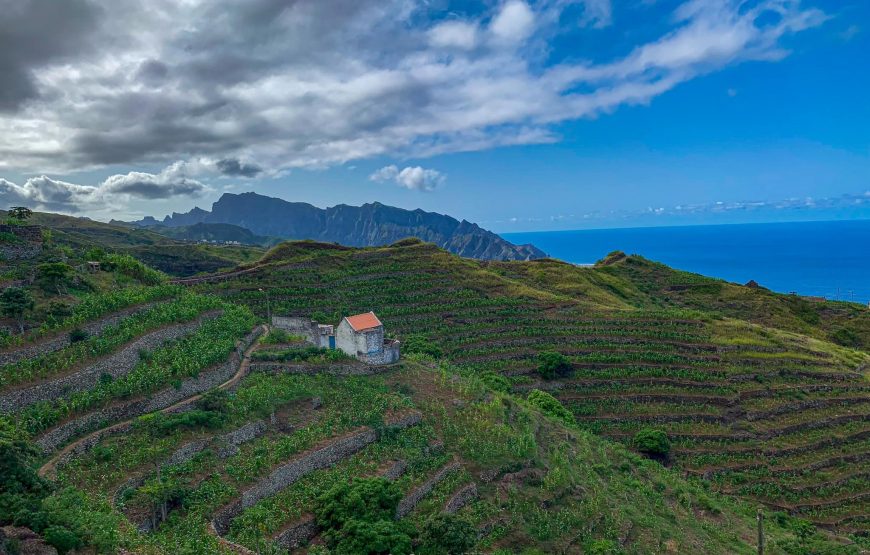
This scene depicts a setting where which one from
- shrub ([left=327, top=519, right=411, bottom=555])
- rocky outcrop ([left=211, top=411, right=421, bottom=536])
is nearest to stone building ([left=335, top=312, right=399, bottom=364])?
rocky outcrop ([left=211, top=411, right=421, bottom=536])

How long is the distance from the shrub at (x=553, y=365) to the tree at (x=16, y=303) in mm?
38190

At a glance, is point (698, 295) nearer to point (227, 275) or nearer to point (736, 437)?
point (736, 437)

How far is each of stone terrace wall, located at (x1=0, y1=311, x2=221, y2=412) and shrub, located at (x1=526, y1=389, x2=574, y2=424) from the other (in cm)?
2654

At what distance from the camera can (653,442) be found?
40312mm

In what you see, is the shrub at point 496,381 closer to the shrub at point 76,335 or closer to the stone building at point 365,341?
the stone building at point 365,341

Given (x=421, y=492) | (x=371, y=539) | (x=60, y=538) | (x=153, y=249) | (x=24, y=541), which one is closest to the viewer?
(x=24, y=541)

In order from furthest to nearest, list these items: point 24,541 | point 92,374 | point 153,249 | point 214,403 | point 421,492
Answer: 1. point 153,249
2. point 214,403
3. point 92,374
4. point 421,492
5. point 24,541

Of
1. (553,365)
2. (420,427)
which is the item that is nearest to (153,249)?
(553,365)

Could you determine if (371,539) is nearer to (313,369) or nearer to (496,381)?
(313,369)

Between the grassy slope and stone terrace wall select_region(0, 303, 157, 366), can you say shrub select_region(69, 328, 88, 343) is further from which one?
the grassy slope

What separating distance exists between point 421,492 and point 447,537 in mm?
4659

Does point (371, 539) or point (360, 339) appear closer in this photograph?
point (371, 539)

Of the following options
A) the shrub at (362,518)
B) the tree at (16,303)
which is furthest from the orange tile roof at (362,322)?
the tree at (16,303)

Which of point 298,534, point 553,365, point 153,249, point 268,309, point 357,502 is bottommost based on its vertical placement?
point 298,534
